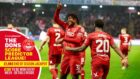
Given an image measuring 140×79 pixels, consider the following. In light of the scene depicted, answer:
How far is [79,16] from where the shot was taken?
178ft

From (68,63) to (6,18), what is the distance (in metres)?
42.7

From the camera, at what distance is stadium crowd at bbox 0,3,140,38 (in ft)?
176

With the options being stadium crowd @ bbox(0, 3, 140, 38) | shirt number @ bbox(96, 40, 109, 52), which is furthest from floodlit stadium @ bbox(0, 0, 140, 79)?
shirt number @ bbox(96, 40, 109, 52)

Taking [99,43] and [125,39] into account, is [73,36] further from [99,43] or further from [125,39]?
[125,39]

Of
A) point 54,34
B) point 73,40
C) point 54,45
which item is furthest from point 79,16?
point 73,40

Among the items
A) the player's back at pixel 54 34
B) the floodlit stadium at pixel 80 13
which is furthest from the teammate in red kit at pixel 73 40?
the floodlit stadium at pixel 80 13

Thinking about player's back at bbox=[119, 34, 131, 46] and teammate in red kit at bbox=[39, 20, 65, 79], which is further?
player's back at bbox=[119, 34, 131, 46]

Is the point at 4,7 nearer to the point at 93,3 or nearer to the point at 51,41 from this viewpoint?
the point at 93,3

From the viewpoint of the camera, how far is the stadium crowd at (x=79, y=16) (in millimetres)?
53625

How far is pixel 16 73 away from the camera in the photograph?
9852mm

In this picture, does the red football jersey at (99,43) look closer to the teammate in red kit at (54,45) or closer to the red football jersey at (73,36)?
the red football jersey at (73,36)

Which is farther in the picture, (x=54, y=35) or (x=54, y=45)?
(x=54, y=45)

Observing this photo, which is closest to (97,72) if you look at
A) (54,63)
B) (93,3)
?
(54,63)

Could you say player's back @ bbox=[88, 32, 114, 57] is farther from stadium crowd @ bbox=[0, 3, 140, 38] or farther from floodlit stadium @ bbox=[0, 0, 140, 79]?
stadium crowd @ bbox=[0, 3, 140, 38]
